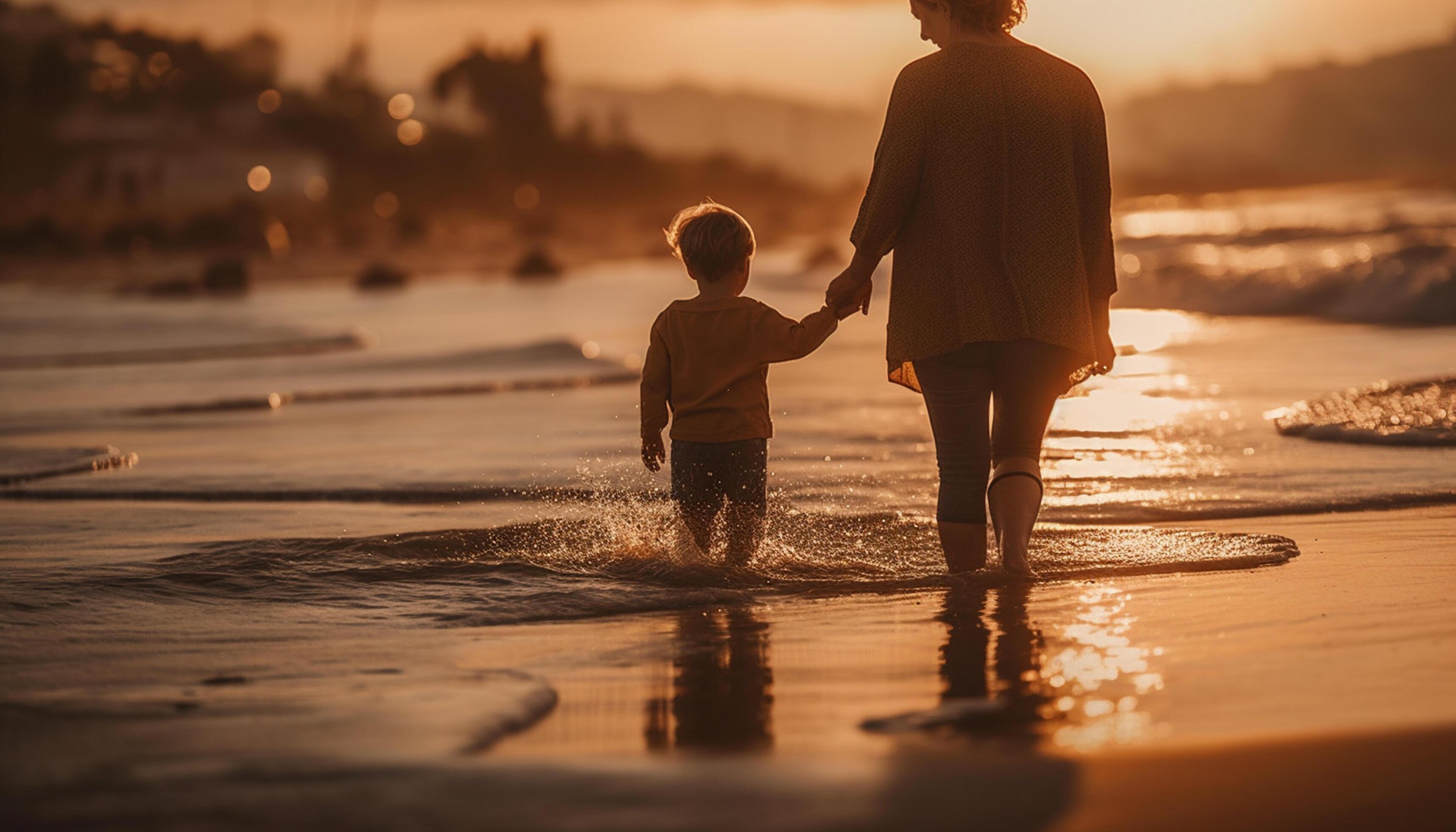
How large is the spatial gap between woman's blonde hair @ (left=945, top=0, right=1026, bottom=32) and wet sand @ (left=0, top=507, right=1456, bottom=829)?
1572mm

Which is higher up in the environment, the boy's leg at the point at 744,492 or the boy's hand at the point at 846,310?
the boy's hand at the point at 846,310

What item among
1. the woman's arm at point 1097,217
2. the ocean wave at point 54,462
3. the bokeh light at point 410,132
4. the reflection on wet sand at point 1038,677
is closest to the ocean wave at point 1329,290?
the ocean wave at point 54,462

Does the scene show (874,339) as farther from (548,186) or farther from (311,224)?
(548,186)

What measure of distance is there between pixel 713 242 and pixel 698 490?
0.77m

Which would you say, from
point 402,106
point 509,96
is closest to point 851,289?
point 509,96

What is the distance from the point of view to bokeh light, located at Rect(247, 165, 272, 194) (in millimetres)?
86375

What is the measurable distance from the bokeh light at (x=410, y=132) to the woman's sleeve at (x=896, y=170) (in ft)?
315

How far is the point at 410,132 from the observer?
101500mm

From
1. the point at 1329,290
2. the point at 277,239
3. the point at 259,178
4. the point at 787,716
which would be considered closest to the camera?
the point at 787,716

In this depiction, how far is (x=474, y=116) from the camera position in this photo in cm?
10944

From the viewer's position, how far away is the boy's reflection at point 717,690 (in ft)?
9.95

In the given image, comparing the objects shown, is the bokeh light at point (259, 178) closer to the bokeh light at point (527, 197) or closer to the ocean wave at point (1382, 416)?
the bokeh light at point (527, 197)

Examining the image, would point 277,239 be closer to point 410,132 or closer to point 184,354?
point 184,354

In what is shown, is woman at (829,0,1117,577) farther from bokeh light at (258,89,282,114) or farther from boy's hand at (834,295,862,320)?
bokeh light at (258,89,282,114)
